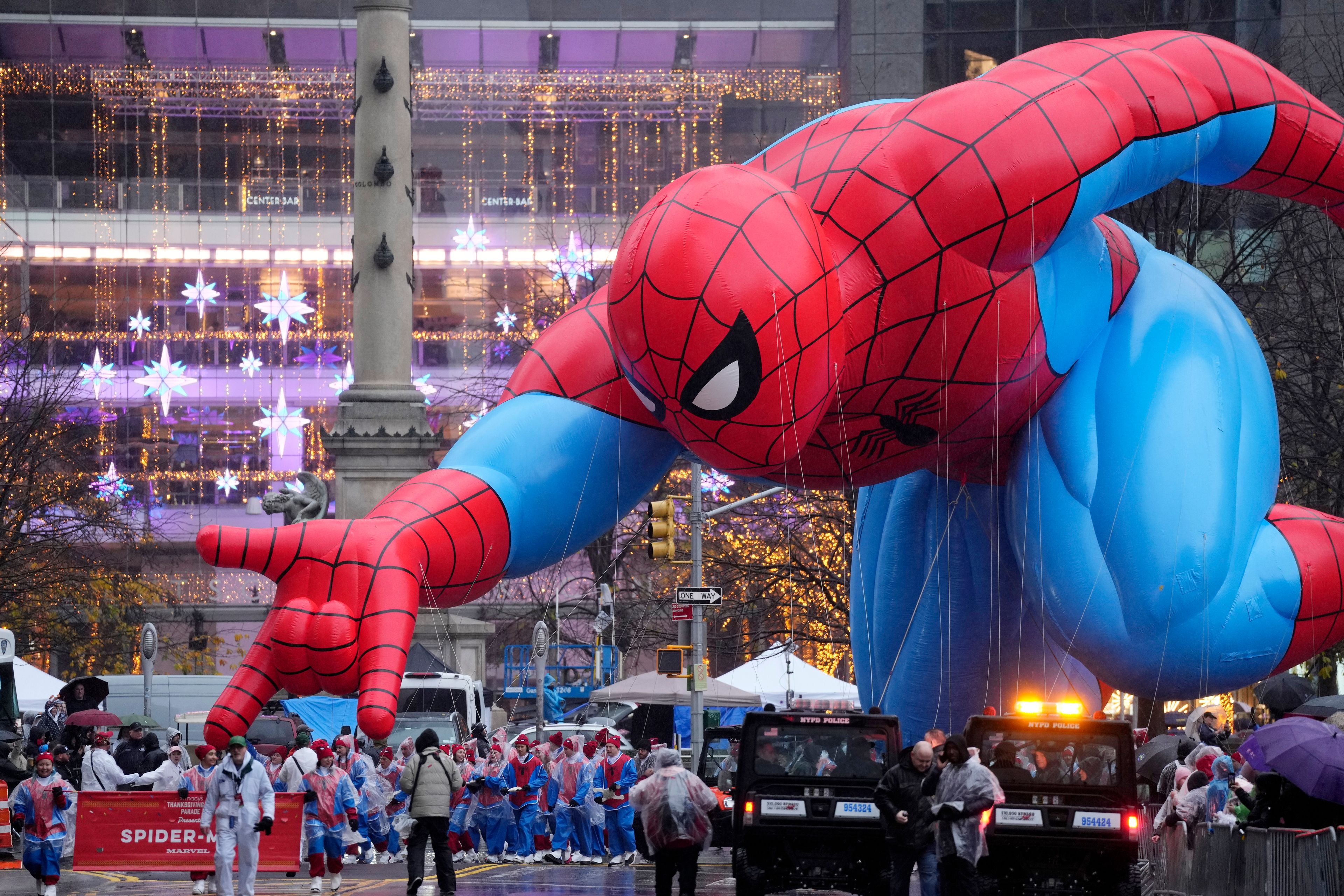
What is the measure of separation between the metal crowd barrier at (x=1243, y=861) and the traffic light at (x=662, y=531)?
6.23 metres

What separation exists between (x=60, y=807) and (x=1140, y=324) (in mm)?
10734

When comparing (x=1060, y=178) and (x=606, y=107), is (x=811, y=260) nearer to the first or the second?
(x=1060, y=178)

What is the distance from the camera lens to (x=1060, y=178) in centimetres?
911

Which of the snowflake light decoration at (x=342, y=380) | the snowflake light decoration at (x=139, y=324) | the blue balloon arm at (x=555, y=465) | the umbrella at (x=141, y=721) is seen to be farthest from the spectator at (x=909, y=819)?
the snowflake light decoration at (x=139, y=324)

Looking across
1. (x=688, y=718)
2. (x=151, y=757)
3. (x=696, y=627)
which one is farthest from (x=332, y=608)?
(x=688, y=718)

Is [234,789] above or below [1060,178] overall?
below

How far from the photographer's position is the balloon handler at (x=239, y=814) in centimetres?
1433

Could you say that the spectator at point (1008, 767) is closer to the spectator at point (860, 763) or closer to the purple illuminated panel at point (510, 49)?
the spectator at point (860, 763)

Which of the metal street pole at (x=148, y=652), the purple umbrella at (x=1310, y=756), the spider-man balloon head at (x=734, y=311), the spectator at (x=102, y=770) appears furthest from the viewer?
the metal street pole at (x=148, y=652)

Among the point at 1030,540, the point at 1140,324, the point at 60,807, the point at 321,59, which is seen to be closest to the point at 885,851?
the point at 1030,540

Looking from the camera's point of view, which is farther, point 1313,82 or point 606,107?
point 606,107

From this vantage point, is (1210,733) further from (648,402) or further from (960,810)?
(648,402)

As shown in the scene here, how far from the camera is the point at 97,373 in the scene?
49.2 metres

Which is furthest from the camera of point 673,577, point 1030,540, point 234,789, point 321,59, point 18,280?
point 321,59
